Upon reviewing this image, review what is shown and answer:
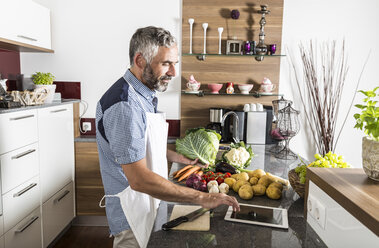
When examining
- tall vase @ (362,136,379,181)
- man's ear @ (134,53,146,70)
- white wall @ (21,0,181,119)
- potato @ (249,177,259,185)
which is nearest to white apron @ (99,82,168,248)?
man's ear @ (134,53,146,70)

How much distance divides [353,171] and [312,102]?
2.16 meters

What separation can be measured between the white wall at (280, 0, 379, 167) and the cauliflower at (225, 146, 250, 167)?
141cm

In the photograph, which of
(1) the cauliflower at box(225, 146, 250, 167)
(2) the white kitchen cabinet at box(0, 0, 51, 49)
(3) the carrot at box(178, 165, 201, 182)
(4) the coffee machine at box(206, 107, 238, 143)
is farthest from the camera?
(4) the coffee machine at box(206, 107, 238, 143)

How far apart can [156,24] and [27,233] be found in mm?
2066

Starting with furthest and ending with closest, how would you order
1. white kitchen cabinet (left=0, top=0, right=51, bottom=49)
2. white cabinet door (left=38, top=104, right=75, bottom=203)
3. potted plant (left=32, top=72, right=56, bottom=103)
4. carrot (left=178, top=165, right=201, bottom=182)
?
1. potted plant (left=32, top=72, right=56, bottom=103)
2. white cabinet door (left=38, top=104, right=75, bottom=203)
3. white kitchen cabinet (left=0, top=0, right=51, bottom=49)
4. carrot (left=178, top=165, right=201, bottom=182)

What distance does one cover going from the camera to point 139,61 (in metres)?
1.35

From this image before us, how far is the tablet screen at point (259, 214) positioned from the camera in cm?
106

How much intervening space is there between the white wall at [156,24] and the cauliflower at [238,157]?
135cm

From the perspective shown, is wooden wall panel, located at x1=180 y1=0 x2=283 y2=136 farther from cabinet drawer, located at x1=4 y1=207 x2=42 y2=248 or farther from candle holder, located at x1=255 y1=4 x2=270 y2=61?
cabinet drawer, located at x1=4 y1=207 x2=42 y2=248

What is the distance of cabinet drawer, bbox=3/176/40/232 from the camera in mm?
1988

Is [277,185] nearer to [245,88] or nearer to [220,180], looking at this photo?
[220,180]

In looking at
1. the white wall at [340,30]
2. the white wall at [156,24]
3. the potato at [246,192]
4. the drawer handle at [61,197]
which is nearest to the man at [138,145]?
the potato at [246,192]

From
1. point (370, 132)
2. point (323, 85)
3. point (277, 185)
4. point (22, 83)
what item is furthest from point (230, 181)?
point (22, 83)

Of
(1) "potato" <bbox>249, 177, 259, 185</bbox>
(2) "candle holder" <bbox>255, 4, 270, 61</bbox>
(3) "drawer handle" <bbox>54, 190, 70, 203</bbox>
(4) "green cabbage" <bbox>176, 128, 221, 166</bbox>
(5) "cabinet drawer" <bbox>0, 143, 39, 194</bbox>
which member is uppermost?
(2) "candle holder" <bbox>255, 4, 270, 61</bbox>
